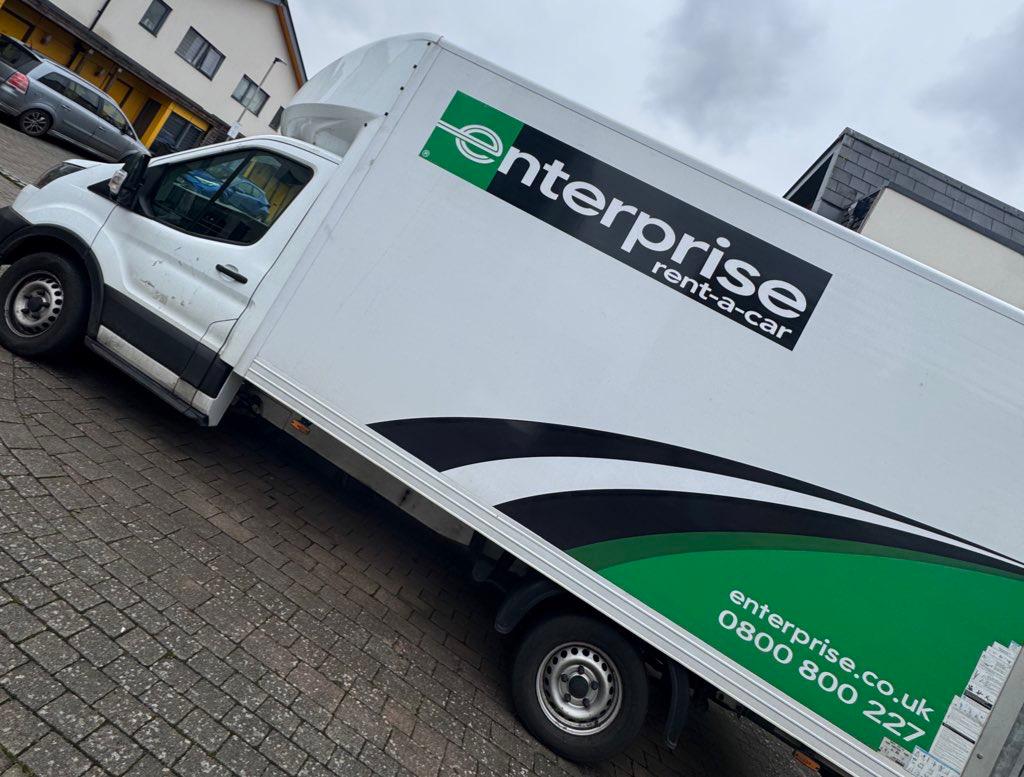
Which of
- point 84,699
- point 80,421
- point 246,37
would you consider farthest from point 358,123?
point 246,37

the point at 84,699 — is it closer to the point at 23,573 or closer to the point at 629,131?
the point at 23,573

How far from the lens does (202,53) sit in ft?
73.6

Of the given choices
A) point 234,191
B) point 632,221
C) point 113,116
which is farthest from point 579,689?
point 113,116

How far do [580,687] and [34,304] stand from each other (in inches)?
184

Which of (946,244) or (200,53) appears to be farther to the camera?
(200,53)

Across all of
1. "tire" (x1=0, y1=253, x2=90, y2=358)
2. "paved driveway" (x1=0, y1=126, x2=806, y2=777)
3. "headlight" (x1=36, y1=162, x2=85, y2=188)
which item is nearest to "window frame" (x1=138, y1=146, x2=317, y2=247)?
"tire" (x1=0, y1=253, x2=90, y2=358)

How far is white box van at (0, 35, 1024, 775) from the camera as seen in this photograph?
8.60 feet

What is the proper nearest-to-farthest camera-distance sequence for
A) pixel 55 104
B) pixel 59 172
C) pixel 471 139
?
pixel 471 139 → pixel 59 172 → pixel 55 104

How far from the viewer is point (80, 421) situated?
12.6 ft

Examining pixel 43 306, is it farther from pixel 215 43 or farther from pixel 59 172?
pixel 215 43

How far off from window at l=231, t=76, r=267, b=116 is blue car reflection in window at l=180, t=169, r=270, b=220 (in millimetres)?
25271

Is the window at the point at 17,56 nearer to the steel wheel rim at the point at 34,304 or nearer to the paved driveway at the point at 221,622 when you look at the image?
the steel wheel rim at the point at 34,304

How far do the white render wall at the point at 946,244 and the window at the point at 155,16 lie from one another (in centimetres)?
2435

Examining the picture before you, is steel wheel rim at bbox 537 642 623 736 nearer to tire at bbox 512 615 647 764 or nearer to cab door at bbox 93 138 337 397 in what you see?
tire at bbox 512 615 647 764
